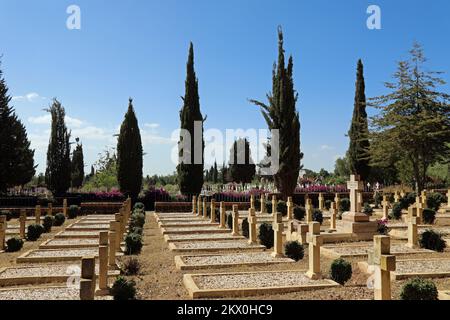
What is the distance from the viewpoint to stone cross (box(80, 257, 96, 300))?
5.46 m

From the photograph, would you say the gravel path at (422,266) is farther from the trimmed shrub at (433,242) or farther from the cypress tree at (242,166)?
the cypress tree at (242,166)

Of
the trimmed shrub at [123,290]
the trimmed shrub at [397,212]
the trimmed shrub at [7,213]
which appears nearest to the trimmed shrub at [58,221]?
the trimmed shrub at [7,213]

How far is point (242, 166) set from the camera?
52.3 meters

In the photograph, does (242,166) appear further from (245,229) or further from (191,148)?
(245,229)

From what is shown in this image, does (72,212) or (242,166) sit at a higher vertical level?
(242,166)

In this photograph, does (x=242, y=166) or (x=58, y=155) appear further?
(x=242, y=166)

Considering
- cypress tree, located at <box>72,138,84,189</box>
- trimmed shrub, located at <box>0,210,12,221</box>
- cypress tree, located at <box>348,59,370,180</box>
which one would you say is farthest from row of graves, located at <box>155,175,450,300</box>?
cypress tree, located at <box>72,138,84,189</box>

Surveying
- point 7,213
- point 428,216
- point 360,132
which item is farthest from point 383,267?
point 360,132

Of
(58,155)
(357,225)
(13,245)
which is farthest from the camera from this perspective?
(58,155)

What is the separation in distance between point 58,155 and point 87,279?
28.0 m

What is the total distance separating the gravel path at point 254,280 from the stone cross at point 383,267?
181 cm

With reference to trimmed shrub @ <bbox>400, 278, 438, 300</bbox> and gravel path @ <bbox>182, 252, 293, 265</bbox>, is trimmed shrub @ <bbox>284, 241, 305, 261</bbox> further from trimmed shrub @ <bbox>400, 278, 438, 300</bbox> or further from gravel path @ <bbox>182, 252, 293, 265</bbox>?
trimmed shrub @ <bbox>400, 278, 438, 300</bbox>

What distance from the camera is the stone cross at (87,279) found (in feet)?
17.9
